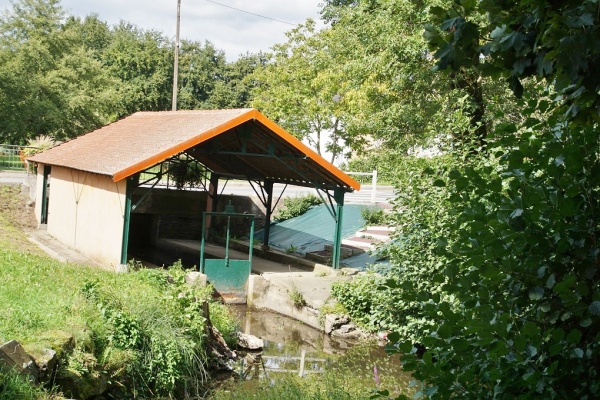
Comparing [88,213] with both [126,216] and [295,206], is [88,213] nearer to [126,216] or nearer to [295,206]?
[126,216]

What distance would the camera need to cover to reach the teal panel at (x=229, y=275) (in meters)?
16.0

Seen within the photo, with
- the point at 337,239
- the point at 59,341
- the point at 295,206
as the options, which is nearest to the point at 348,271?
the point at 337,239

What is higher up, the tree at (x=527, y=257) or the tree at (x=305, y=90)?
the tree at (x=305, y=90)

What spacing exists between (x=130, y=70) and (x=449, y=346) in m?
54.5

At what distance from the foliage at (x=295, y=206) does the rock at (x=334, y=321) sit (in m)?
11.8

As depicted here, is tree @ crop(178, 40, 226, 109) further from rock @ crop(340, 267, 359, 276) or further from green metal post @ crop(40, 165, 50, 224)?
rock @ crop(340, 267, 359, 276)

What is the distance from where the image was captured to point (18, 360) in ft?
21.9

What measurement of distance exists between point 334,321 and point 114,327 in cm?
577

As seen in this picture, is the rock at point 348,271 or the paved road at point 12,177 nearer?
the rock at point 348,271

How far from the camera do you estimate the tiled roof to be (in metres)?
15.3

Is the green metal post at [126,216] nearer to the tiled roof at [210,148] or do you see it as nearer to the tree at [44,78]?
the tiled roof at [210,148]

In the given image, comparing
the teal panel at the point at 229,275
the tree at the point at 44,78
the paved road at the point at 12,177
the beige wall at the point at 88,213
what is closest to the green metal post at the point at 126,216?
the beige wall at the point at 88,213

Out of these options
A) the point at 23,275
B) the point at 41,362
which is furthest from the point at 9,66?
the point at 41,362

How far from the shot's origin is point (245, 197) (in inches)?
1001
